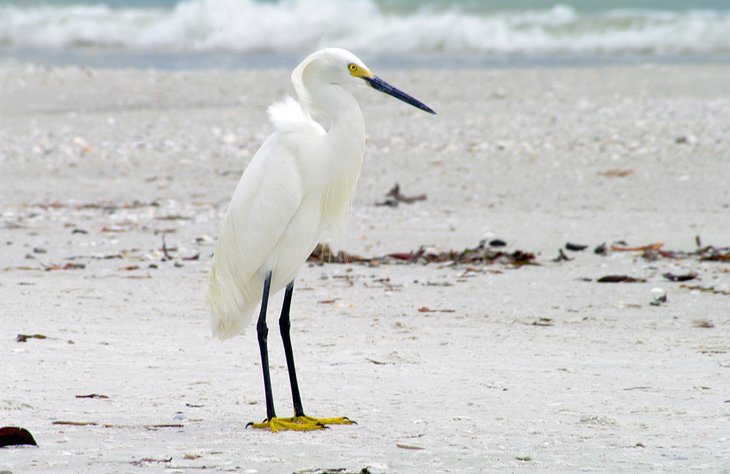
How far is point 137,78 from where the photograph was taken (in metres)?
18.5

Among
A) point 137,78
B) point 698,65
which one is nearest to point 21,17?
point 137,78

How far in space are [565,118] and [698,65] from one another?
805 centimetres

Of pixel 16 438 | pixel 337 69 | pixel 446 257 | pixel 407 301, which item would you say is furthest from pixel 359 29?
pixel 16 438

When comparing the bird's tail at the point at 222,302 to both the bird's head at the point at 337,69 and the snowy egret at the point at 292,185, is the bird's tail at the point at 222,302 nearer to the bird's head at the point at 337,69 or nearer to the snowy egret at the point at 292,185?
the snowy egret at the point at 292,185

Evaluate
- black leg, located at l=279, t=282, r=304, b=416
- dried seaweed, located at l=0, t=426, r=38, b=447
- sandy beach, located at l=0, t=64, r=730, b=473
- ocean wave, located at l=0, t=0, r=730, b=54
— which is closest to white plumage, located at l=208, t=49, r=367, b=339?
black leg, located at l=279, t=282, r=304, b=416

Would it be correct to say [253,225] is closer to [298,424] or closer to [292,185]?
[292,185]

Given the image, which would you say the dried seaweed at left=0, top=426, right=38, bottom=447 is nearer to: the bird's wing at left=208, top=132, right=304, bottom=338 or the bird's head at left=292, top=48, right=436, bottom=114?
the bird's wing at left=208, top=132, right=304, bottom=338

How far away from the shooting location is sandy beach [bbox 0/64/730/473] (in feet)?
13.0

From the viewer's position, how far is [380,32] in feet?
92.9

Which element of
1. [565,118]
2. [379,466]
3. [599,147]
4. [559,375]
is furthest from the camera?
[565,118]

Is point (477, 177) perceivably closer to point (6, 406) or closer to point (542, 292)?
point (542, 292)

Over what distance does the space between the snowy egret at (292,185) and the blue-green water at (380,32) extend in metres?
18.0

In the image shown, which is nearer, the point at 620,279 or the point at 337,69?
the point at 337,69

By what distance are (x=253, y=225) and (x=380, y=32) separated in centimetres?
2429
